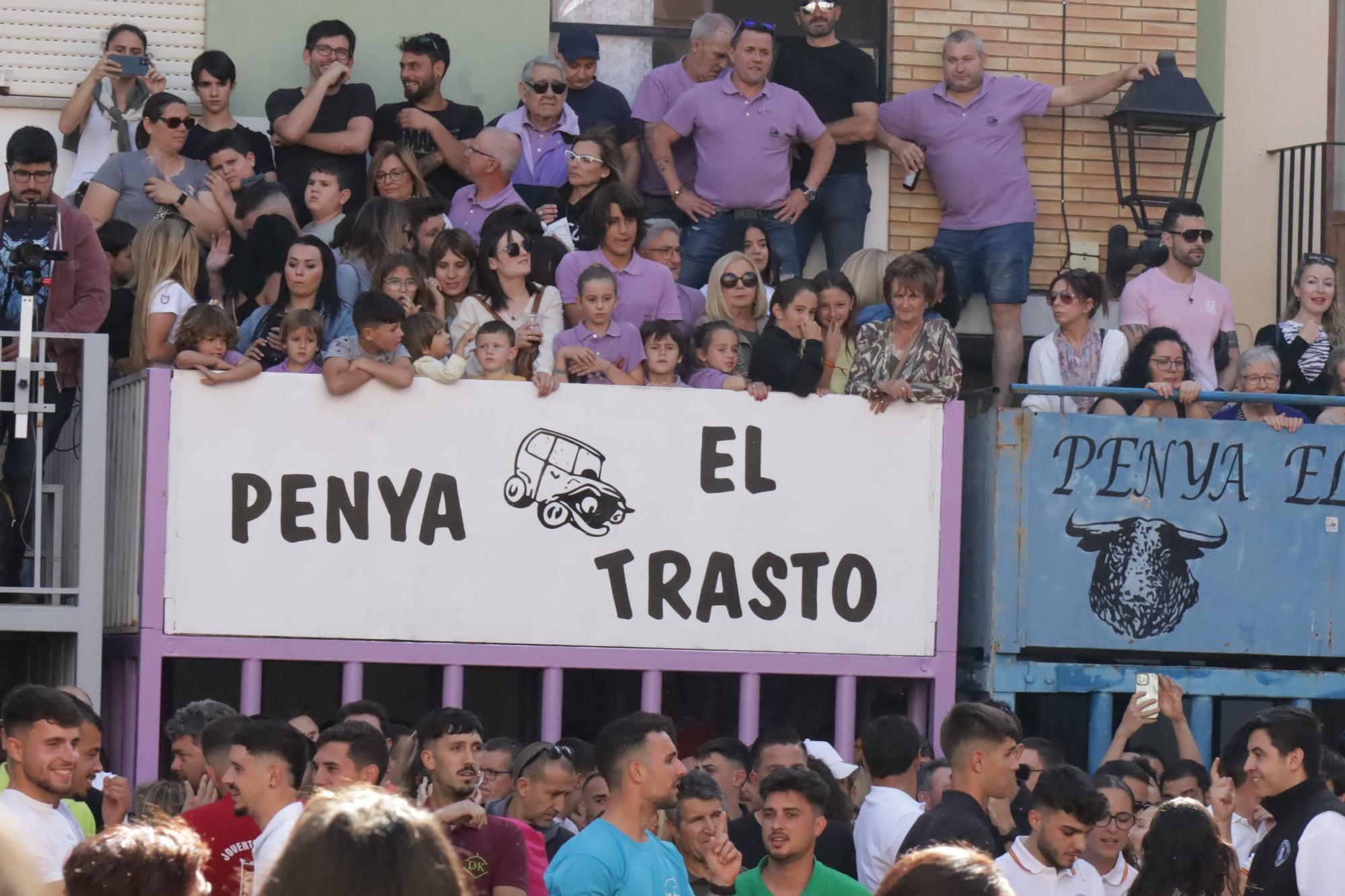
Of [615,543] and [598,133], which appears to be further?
[598,133]

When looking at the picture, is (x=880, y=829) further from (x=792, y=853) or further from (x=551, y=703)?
(x=551, y=703)

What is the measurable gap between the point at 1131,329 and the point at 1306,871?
6.08 m

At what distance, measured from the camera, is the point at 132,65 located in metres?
12.8

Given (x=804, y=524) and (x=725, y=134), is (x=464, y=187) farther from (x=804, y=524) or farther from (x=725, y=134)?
(x=804, y=524)

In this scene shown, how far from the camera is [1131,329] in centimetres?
1267

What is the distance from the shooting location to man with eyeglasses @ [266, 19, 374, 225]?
12.7 meters

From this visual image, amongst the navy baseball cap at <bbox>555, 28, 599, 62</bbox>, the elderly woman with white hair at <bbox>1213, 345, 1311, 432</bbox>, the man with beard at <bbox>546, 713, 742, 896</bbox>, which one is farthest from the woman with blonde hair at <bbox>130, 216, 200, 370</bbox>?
the elderly woman with white hair at <bbox>1213, 345, 1311, 432</bbox>

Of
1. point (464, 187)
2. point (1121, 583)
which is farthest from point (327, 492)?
point (1121, 583)

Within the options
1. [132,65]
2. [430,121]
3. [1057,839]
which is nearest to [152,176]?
[132,65]

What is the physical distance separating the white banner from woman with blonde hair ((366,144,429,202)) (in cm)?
158

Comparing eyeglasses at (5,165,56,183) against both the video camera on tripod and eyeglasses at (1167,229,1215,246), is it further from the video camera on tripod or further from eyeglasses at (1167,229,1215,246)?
eyeglasses at (1167,229,1215,246)

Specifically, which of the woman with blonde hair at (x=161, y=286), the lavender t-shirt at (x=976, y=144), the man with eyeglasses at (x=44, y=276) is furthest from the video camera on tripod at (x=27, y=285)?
the lavender t-shirt at (x=976, y=144)

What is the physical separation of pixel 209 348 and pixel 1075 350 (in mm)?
4669

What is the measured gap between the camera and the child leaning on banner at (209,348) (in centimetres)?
1090
